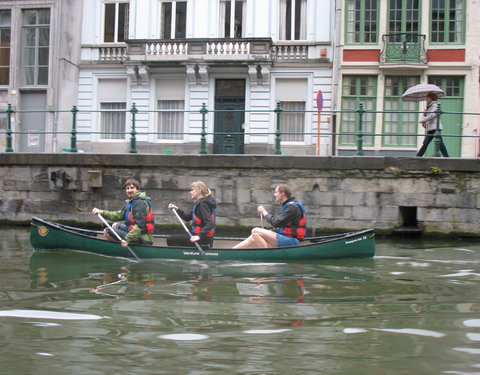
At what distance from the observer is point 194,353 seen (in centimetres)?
445

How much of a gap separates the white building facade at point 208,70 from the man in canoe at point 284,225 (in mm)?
11566

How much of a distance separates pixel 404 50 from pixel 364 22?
185 cm

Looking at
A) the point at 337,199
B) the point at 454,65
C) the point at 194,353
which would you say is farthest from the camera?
the point at 454,65

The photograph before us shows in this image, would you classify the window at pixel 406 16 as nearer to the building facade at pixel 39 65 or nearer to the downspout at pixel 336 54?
the downspout at pixel 336 54

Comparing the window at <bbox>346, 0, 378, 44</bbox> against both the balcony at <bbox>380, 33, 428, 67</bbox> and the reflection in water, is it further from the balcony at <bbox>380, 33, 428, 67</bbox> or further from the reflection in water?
the reflection in water

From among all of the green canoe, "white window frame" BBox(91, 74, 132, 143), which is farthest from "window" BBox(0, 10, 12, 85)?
the green canoe

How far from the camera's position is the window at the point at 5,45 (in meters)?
23.0

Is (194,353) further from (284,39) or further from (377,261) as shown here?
(284,39)

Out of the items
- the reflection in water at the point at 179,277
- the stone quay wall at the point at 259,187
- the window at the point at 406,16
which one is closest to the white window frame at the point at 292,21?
the window at the point at 406,16

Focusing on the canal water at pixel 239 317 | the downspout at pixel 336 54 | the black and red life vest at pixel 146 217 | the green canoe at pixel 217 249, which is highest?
the downspout at pixel 336 54

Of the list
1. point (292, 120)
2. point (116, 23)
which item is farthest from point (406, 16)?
point (116, 23)

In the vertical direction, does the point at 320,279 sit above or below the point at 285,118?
below

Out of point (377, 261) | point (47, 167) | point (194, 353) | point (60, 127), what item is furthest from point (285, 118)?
point (194, 353)

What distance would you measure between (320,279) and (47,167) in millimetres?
8275
